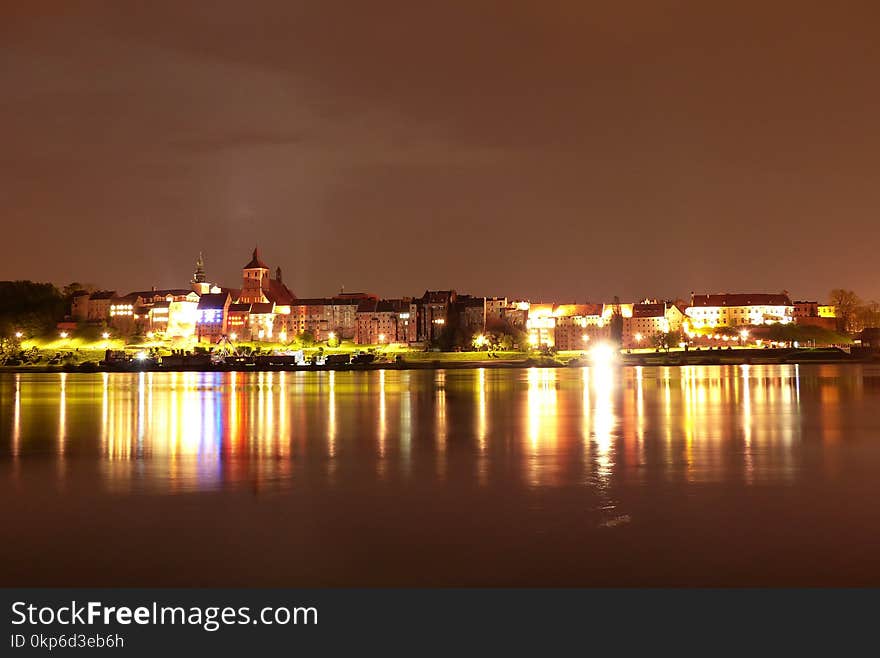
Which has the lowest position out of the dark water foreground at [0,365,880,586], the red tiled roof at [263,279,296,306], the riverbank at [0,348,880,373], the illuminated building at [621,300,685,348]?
the dark water foreground at [0,365,880,586]

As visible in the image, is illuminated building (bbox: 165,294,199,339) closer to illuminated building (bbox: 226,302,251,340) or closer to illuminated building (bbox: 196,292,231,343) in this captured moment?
illuminated building (bbox: 196,292,231,343)

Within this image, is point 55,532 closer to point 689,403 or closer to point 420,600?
point 420,600

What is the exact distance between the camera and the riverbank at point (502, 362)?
228 feet

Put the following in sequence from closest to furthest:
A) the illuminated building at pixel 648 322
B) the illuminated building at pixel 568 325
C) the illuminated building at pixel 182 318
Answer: the illuminated building at pixel 182 318, the illuminated building at pixel 648 322, the illuminated building at pixel 568 325

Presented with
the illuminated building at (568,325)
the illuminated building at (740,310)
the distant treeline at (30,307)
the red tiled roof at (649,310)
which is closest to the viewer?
the distant treeline at (30,307)

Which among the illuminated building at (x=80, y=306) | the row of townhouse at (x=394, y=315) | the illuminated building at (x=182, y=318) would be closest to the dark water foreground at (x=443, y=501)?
the row of townhouse at (x=394, y=315)

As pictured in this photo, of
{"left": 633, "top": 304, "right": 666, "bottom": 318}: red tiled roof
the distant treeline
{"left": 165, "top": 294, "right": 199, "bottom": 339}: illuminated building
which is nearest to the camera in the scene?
the distant treeline

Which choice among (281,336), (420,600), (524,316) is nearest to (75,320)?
(281,336)

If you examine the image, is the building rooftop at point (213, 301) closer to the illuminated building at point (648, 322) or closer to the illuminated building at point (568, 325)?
the illuminated building at point (568, 325)

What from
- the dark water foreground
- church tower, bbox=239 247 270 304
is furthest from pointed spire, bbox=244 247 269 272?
the dark water foreground

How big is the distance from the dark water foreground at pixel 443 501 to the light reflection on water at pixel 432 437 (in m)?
0.09

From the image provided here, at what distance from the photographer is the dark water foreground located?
7.26 meters

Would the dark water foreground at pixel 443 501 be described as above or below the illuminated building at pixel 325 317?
below

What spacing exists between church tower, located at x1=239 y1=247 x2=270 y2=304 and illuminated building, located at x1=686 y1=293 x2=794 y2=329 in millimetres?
59643
